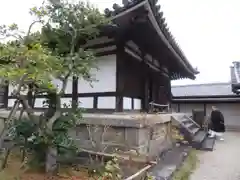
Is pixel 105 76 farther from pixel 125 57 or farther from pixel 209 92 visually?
pixel 209 92

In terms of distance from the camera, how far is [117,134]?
522 centimetres

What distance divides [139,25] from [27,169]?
13.7 feet

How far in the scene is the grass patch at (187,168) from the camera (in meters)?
5.09

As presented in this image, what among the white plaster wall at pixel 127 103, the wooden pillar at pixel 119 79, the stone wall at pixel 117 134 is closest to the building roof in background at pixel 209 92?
the white plaster wall at pixel 127 103

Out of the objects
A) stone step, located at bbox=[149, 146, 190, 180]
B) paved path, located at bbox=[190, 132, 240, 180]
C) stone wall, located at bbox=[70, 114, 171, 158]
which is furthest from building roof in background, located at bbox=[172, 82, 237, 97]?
stone wall, located at bbox=[70, 114, 171, 158]

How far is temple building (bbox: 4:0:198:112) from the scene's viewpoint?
16.8 feet

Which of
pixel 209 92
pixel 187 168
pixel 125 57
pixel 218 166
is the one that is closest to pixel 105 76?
pixel 125 57

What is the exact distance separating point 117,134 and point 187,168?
224 cm

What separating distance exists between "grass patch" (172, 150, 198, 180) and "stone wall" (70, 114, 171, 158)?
775 millimetres

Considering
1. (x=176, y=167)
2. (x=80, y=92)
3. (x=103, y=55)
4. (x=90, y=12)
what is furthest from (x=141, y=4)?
(x=176, y=167)

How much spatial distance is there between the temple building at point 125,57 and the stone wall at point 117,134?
115 cm

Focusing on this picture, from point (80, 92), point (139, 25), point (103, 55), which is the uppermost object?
point (139, 25)

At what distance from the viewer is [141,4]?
4750mm

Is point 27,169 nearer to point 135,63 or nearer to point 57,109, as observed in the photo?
point 57,109
